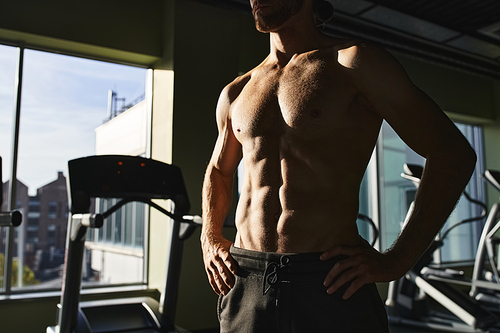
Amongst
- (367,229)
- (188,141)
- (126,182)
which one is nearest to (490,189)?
(367,229)

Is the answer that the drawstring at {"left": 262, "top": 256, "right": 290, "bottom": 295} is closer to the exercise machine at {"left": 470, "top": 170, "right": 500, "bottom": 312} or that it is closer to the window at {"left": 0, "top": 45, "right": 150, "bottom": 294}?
the window at {"left": 0, "top": 45, "right": 150, "bottom": 294}

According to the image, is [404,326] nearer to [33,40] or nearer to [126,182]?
[126,182]

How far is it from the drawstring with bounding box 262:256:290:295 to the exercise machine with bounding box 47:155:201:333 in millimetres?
1306

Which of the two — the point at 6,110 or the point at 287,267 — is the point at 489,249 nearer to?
the point at 287,267

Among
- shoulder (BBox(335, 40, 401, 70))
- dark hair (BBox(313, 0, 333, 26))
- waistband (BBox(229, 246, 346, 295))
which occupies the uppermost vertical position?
dark hair (BBox(313, 0, 333, 26))

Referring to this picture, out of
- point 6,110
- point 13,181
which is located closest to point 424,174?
point 13,181

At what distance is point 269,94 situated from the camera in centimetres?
125

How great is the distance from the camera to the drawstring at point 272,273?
1.10 metres

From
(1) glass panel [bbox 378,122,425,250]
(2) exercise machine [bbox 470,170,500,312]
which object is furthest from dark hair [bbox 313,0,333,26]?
(1) glass panel [bbox 378,122,425,250]

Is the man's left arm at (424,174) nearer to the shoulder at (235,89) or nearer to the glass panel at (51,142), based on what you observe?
the shoulder at (235,89)

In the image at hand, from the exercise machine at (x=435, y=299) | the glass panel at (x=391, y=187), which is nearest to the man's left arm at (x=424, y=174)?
the exercise machine at (x=435, y=299)

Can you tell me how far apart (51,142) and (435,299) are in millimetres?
3578

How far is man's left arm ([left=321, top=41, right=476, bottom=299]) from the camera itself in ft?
3.24

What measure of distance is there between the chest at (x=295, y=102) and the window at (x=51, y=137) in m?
2.81
